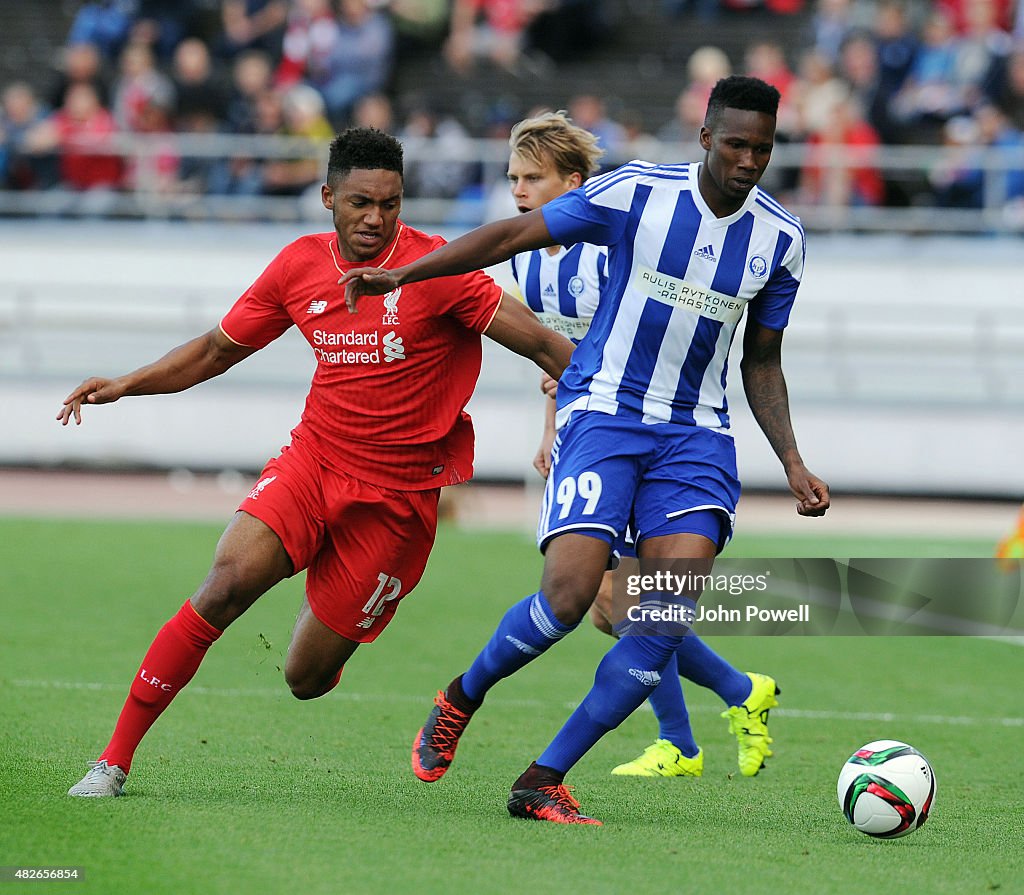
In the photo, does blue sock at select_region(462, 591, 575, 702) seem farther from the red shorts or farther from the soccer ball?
the soccer ball

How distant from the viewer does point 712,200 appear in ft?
18.8

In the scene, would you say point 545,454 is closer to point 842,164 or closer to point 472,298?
point 472,298

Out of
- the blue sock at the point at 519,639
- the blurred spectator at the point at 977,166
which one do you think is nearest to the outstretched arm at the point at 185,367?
the blue sock at the point at 519,639

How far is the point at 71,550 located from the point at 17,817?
8.60 metres

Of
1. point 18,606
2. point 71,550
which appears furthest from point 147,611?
point 71,550

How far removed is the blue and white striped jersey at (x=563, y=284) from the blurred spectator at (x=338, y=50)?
13.8 m

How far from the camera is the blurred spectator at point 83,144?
1958 cm

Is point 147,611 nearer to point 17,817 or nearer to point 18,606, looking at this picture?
point 18,606

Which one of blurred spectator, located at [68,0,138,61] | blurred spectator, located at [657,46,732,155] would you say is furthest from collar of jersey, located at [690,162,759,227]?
blurred spectator, located at [68,0,138,61]

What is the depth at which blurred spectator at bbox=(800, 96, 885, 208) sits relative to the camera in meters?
18.4

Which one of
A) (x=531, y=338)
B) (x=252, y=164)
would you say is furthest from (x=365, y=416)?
(x=252, y=164)

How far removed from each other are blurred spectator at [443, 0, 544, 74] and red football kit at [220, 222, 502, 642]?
51.2ft

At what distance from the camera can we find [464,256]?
550 centimetres
